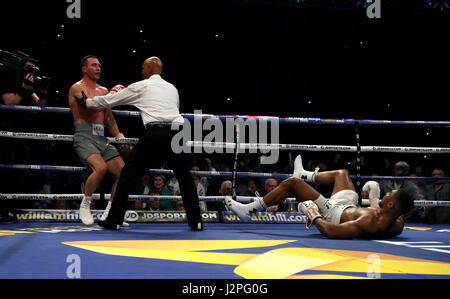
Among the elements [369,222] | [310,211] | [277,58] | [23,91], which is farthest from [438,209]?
[277,58]

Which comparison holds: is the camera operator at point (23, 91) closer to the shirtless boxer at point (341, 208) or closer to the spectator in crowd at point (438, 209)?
the shirtless boxer at point (341, 208)

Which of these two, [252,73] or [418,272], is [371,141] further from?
[418,272]

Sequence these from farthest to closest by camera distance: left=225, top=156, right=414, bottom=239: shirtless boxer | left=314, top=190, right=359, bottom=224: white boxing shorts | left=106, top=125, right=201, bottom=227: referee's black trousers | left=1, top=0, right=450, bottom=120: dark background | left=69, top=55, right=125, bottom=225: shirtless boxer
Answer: left=1, top=0, right=450, bottom=120: dark background < left=69, top=55, right=125, bottom=225: shirtless boxer < left=106, top=125, right=201, bottom=227: referee's black trousers < left=314, top=190, right=359, bottom=224: white boxing shorts < left=225, top=156, right=414, bottom=239: shirtless boxer

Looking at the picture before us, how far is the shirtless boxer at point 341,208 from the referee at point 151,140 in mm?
395

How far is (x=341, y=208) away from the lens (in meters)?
3.06

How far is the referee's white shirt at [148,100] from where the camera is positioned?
128 inches

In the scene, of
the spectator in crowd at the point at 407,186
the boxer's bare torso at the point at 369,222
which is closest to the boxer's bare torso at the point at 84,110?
the boxer's bare torso at the point at 369,222

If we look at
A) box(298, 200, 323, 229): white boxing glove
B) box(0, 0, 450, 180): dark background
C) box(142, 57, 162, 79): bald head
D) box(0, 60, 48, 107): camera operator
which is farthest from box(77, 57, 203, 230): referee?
box(0, 0, 450, 180): dark background

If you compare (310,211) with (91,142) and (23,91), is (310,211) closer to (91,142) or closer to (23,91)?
(91,142)

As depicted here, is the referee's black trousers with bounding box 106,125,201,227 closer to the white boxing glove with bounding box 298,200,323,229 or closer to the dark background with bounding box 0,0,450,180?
the white boxing glove with bounding box 298,200,323,229

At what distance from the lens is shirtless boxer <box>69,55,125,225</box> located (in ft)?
11.2

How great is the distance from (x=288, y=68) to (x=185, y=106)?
271 centimetres

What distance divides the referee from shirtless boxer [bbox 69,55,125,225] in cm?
20
